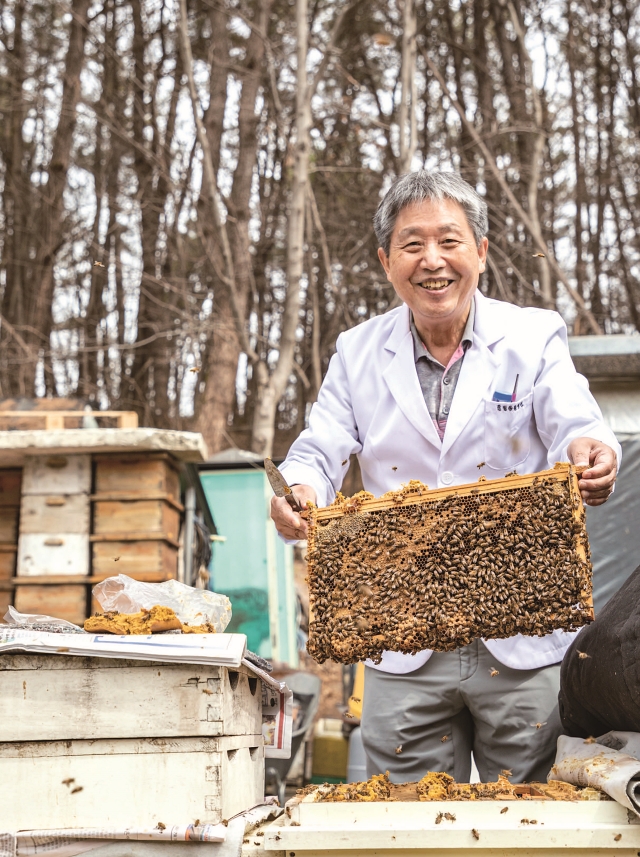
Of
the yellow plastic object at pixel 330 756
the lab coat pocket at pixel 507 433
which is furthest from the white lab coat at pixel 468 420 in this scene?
the yellow plastic object at pixel 330 756

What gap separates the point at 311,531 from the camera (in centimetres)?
240

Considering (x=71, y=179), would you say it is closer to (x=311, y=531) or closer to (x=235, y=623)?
(x=235, y=623)

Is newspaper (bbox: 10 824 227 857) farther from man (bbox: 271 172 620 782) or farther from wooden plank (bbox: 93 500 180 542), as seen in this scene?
wooden plank (bbox: 93 500 180 542)

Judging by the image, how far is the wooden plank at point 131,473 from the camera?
19.3 feet

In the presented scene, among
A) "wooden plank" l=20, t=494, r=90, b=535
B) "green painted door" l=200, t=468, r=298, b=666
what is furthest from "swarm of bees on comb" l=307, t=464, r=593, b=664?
"green painted door" l=200, t=468, r=298, b=666

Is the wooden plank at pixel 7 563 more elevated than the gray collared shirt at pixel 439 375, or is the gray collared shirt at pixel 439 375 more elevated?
the gray collared shirt at pixel 439 375

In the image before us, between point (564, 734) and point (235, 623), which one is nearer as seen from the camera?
point (564, 734)

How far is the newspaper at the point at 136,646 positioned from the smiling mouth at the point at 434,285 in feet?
3.91

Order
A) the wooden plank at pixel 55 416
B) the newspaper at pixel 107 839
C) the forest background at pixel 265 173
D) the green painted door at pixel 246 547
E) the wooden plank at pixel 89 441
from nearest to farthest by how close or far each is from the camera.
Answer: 1. the newspaper at pixel 107 839
2. the wooden plank at pixel 89 441
3. the wooden plank at pixel 55 416
4. the green painted door at pixel 246 547
5. the forest background at pixel 265 173

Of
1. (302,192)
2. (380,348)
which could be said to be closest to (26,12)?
(302,192)

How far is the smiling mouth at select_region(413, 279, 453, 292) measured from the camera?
2660 mm

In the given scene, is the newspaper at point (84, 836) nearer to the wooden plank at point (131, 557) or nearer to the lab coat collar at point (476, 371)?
the lab coat collar at point (476, 371)

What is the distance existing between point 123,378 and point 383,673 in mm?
13330

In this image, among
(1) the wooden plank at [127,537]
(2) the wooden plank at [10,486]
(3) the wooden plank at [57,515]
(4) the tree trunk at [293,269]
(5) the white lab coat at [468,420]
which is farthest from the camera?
(4) the tree trunk at [293,269]
